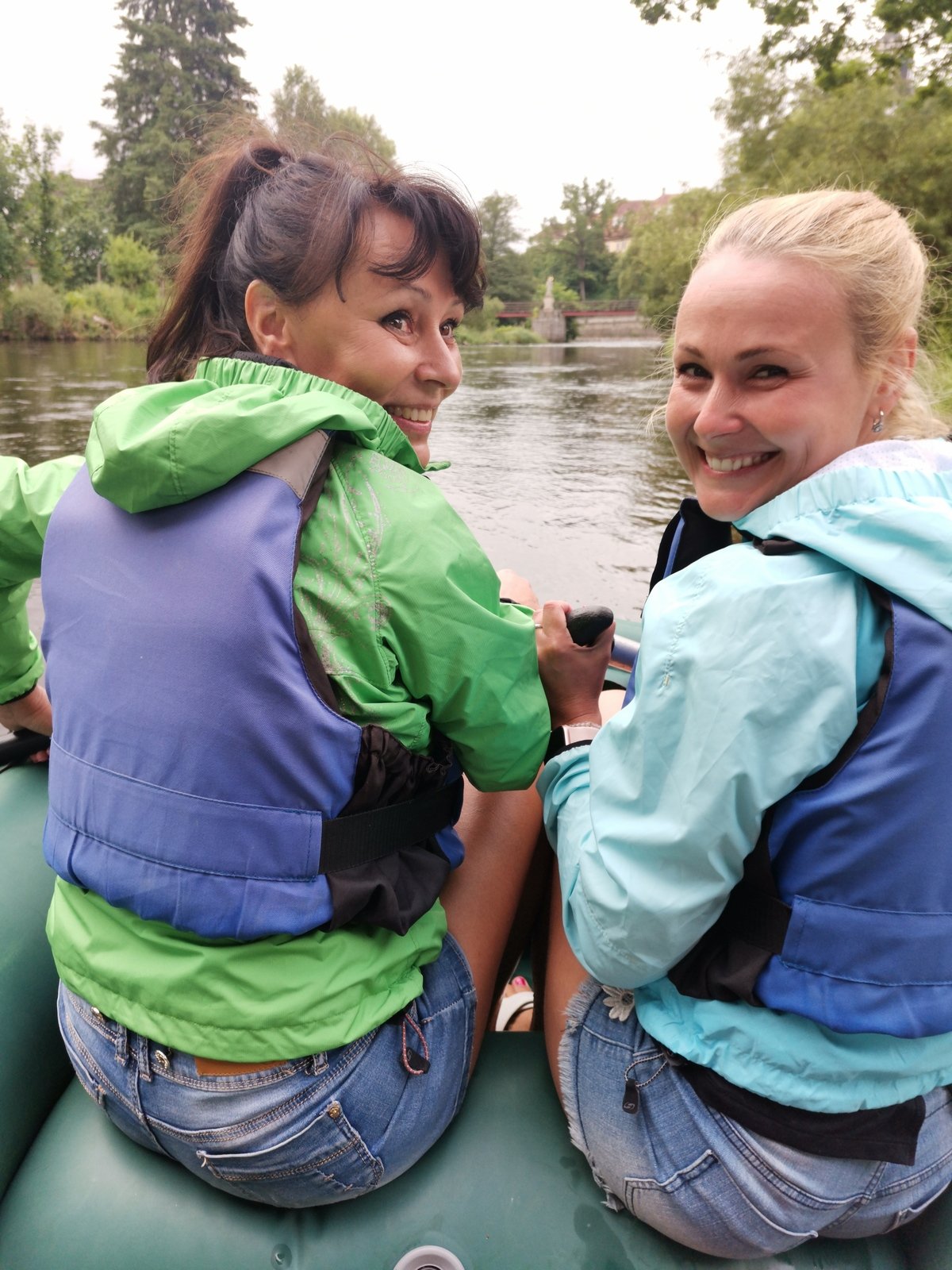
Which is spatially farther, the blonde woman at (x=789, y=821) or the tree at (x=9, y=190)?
the tree at (x=9, y=190)

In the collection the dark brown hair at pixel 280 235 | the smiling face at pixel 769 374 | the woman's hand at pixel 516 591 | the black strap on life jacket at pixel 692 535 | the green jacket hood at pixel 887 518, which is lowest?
the woman's hand at pixel 516 591

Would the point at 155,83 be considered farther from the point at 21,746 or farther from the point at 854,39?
the point at 21,746

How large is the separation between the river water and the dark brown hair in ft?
1.64

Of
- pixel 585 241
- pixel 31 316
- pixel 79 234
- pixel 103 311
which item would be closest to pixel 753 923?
pixel 31 316

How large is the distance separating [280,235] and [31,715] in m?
1.12

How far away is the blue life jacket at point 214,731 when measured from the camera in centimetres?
92

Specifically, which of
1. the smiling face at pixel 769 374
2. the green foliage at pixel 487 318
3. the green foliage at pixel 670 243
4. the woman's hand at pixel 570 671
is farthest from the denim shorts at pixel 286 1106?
the green foliage at pixel 487 318

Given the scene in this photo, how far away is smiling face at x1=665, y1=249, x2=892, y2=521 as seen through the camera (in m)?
1.13

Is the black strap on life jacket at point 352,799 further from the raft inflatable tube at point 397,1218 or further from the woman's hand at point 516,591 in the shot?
the woman's hand at point 516,591

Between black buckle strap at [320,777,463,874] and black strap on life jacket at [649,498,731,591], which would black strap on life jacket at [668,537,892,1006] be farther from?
black strap on life jacket at [649,498,731,591]

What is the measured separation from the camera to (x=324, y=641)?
997 mm

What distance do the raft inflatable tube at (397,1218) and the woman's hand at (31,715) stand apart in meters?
0.75

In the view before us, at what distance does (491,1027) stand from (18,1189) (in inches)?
28.9

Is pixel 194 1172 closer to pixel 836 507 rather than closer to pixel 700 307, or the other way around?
pixel 836 507
